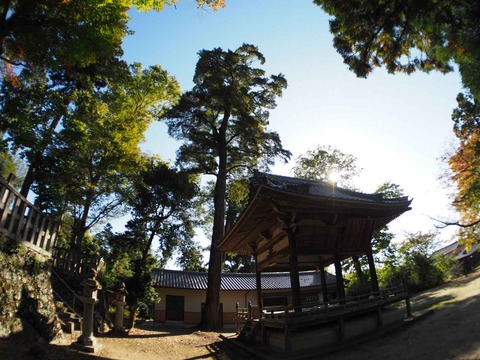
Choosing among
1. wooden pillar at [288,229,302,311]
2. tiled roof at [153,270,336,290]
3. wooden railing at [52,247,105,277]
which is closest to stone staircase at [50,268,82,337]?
wooden railing at [52,247,105,277]

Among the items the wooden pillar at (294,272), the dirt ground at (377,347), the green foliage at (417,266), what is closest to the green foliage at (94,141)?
the dirt ground at (377,347)

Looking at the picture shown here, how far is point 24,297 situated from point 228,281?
22.0 metres

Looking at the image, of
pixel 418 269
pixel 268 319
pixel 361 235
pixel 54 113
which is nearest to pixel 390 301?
pixel 361 235

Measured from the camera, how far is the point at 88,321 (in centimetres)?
856

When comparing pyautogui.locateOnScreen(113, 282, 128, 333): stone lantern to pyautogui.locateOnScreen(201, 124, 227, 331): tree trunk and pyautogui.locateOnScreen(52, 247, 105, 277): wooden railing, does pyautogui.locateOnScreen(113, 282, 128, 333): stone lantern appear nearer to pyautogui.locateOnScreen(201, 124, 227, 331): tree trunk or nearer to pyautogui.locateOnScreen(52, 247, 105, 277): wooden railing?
pyautogui.locateOnScreen(52, 247, 105, 277): wooden railing

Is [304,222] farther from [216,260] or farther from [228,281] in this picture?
[228,281]

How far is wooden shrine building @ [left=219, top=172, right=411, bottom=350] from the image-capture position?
8.63 m

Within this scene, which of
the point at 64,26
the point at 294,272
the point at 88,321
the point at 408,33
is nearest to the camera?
the point at 408,33

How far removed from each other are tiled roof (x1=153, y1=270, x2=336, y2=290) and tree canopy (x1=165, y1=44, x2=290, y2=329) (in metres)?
9.97

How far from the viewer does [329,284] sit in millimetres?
28328

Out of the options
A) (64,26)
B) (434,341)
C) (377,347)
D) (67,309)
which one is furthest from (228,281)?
(64,26)

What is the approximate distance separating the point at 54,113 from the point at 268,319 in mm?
11354

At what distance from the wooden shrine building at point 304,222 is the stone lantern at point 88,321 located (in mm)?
4931

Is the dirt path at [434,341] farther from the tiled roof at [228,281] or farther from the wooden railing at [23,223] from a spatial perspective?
the tiled roof at [228,281]
